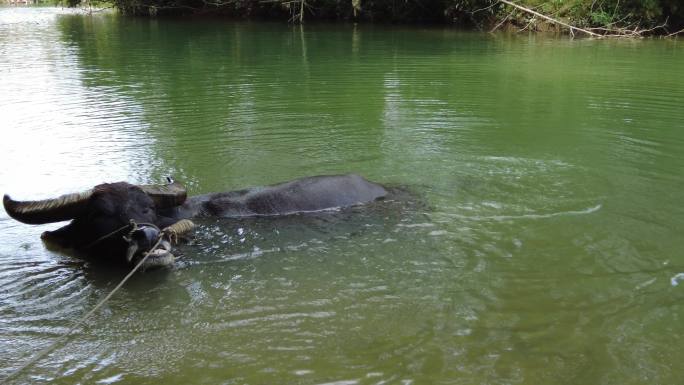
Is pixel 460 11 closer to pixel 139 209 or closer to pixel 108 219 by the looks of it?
pixel 139 209

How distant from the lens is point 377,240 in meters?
6.14

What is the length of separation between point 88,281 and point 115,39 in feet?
78.9

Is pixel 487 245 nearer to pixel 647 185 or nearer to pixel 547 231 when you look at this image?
pixel 547 231

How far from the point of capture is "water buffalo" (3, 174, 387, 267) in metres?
5.37

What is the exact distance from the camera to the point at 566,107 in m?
12.3

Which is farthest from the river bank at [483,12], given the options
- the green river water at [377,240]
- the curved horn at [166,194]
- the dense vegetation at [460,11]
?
the curved horn at [166,194]

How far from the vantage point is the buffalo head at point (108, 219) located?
17.5 ft

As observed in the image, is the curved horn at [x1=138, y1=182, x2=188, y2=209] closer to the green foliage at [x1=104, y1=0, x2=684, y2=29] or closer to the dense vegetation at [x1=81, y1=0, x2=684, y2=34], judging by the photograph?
the dense vegetation at [x1=81, y1=0, x2=684, y2=34]

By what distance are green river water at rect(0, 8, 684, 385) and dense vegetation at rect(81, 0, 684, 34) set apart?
14.5m

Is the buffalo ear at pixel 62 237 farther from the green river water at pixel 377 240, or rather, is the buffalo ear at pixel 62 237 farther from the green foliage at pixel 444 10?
the green foliage at pixel 444 10

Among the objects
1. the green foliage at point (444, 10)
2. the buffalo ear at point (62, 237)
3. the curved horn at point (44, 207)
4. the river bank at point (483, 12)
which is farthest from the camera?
the green foliage at point (444, 10)

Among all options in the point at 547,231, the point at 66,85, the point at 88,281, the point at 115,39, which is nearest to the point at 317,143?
the point at 547,231

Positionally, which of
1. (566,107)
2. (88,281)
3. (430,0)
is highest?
(430,0)

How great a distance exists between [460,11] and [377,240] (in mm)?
29526
